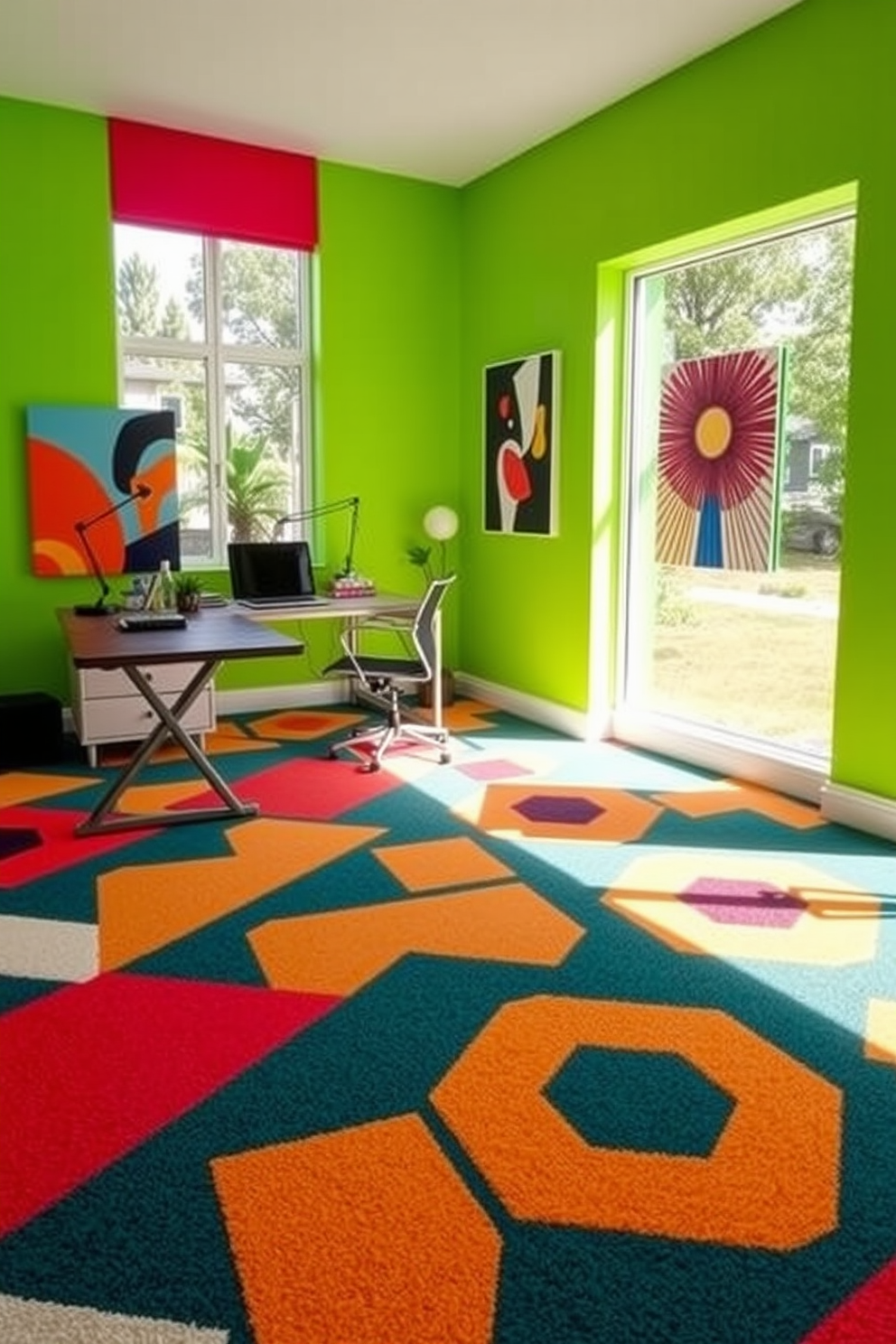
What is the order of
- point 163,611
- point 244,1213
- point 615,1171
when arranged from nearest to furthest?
point 244,1213
point 615,1171
point 163,611

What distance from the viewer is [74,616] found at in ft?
16.3

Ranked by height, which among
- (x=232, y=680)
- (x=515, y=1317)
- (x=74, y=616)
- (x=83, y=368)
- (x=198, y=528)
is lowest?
(x=515, y=1317)

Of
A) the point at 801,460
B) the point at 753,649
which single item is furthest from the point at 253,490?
the point at 801,460

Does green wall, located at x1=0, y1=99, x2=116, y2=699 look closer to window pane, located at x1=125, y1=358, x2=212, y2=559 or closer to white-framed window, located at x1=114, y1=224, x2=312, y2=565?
white-framed window, located at x1=114, y1=224, x2=312, y2=565

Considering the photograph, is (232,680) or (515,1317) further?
(232,680)

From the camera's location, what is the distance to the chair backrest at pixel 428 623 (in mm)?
5043

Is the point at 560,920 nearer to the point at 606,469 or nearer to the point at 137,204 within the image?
the point at 606,469

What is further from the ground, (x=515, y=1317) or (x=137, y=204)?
(x=137, y=204)

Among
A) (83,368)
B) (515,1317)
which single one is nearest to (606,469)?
(83,368)

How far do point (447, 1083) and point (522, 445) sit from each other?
4367 millimetres

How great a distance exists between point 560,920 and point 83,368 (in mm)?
4004

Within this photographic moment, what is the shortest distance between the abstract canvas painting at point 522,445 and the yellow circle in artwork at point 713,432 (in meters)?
0.97

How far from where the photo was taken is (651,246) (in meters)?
5.02

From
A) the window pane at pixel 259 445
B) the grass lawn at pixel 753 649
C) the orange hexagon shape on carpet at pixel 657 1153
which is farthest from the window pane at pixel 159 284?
the orange hexagon shape on carpet at pixel 657 1153
